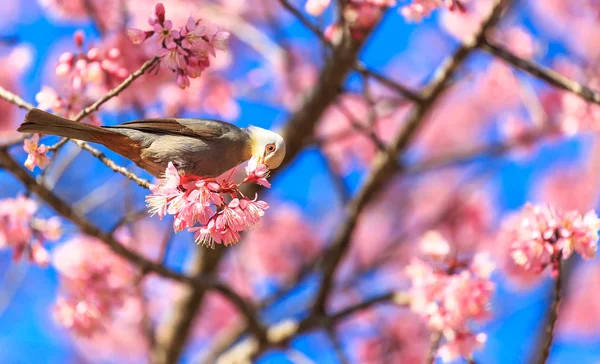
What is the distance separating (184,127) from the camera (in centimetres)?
217

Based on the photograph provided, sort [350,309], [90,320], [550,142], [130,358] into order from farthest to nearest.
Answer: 1. [130,358]
2. [550,142]
3. [350,309]
4. [90,320]

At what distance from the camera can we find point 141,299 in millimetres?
4172

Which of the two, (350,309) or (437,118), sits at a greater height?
(437,118)

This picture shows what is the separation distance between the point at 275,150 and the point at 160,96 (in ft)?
7.00

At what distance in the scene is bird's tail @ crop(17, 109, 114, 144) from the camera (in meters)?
1.88

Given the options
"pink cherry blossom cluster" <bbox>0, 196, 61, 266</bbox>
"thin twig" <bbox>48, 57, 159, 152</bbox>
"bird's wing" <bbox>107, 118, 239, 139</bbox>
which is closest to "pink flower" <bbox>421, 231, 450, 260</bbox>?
"bird's wing" <bbox>107, 118, 239, 139</bbox>

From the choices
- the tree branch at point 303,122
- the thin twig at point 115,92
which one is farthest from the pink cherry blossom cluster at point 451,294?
the thin twig at point 115,92

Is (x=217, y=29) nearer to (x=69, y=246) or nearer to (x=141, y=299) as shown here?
(x=69, y=246)

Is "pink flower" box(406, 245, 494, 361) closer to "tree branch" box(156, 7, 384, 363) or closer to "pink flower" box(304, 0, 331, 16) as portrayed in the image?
"tree branch" box(156, 7, 384, 363)

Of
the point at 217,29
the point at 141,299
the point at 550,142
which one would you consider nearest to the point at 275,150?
the point at 217,29

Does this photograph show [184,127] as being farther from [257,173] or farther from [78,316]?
[78,316]

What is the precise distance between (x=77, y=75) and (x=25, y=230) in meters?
0.88

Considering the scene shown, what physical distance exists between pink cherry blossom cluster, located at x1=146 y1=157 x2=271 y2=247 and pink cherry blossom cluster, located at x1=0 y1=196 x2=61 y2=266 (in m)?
1.27

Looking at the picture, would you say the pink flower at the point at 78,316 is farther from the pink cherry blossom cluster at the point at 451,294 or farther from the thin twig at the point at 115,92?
the pink cherry blossom cluster at the point at 451,294
